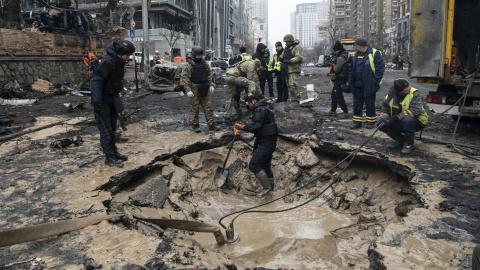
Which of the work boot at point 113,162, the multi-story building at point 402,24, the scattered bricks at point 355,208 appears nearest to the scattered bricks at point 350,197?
the scattered bricks at point 355,208

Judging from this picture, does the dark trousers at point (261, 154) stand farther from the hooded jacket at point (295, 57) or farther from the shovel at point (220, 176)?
the hooded jacket at point (295, 57)

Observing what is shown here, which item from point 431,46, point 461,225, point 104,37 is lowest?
point 461,225

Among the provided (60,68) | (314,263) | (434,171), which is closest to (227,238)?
(314,263)

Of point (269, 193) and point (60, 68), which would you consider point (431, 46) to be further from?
point (60, 68)

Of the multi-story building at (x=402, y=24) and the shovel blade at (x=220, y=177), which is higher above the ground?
the multi-story building at (x=402, y=24)

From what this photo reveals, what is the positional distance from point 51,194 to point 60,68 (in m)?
12.8

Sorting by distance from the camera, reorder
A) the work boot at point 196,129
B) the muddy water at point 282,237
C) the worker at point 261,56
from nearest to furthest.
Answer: the muddy water at point 282,237 → the work boot at point 196,129 → the worker at point 261,56

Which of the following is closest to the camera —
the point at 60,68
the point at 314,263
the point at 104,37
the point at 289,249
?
the point at 314,263

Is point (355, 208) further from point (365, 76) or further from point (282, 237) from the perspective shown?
point (365, 76)

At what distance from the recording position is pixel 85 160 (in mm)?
5434

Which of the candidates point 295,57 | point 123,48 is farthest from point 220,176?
point 295,57

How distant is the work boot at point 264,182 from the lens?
5701 millimetres

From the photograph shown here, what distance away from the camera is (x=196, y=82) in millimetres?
7059

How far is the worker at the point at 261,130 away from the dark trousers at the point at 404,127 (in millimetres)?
1791
